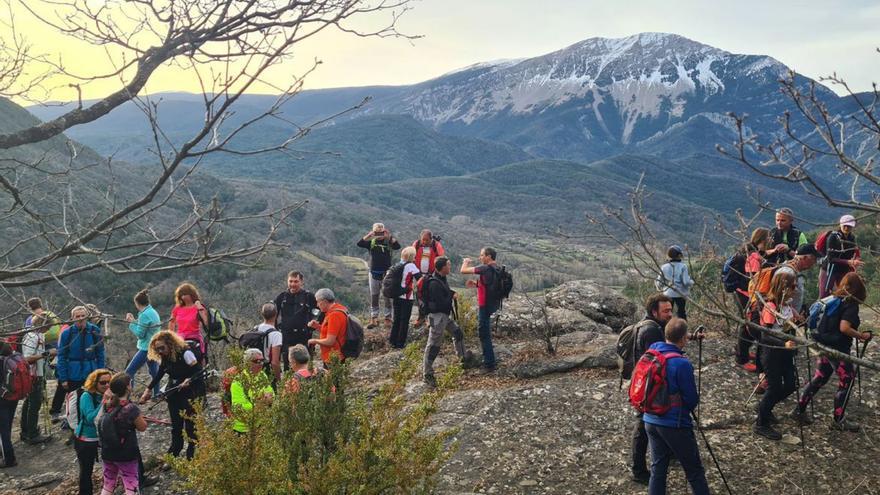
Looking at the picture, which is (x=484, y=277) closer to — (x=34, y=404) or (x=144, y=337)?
(x=144, y=337)

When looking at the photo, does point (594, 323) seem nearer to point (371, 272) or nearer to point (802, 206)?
point (371, 272)

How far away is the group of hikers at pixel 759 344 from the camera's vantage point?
3.87 m

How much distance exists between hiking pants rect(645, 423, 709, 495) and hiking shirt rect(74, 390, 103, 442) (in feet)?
15.0

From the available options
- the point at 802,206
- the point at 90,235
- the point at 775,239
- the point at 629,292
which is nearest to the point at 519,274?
the point at 629,292

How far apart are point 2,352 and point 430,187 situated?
115 metres

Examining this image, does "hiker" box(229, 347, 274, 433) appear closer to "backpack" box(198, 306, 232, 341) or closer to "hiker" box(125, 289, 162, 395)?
"backpack" box(198, 306, 232, 341)

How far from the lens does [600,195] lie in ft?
409

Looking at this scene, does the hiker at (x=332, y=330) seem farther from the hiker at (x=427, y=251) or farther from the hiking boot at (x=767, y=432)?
the hiking boot at (x=767, y=432)

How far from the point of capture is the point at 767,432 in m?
5.42

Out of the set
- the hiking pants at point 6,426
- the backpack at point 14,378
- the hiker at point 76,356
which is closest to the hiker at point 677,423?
the hiker at point 76,356

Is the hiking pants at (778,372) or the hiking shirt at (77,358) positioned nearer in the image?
the hiking pants at (778,372)

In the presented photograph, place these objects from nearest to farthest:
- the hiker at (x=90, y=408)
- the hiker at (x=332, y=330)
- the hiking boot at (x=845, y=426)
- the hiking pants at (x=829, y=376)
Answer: the hiker at (x=90, y=408) < the hiking pants at (x=829, y=376) < the hiking boot at (x=845, y=426) < the hiker at (x=332, y=330)

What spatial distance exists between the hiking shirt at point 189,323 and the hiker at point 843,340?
6.03 meters

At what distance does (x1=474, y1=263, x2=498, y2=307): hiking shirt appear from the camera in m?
6.91
